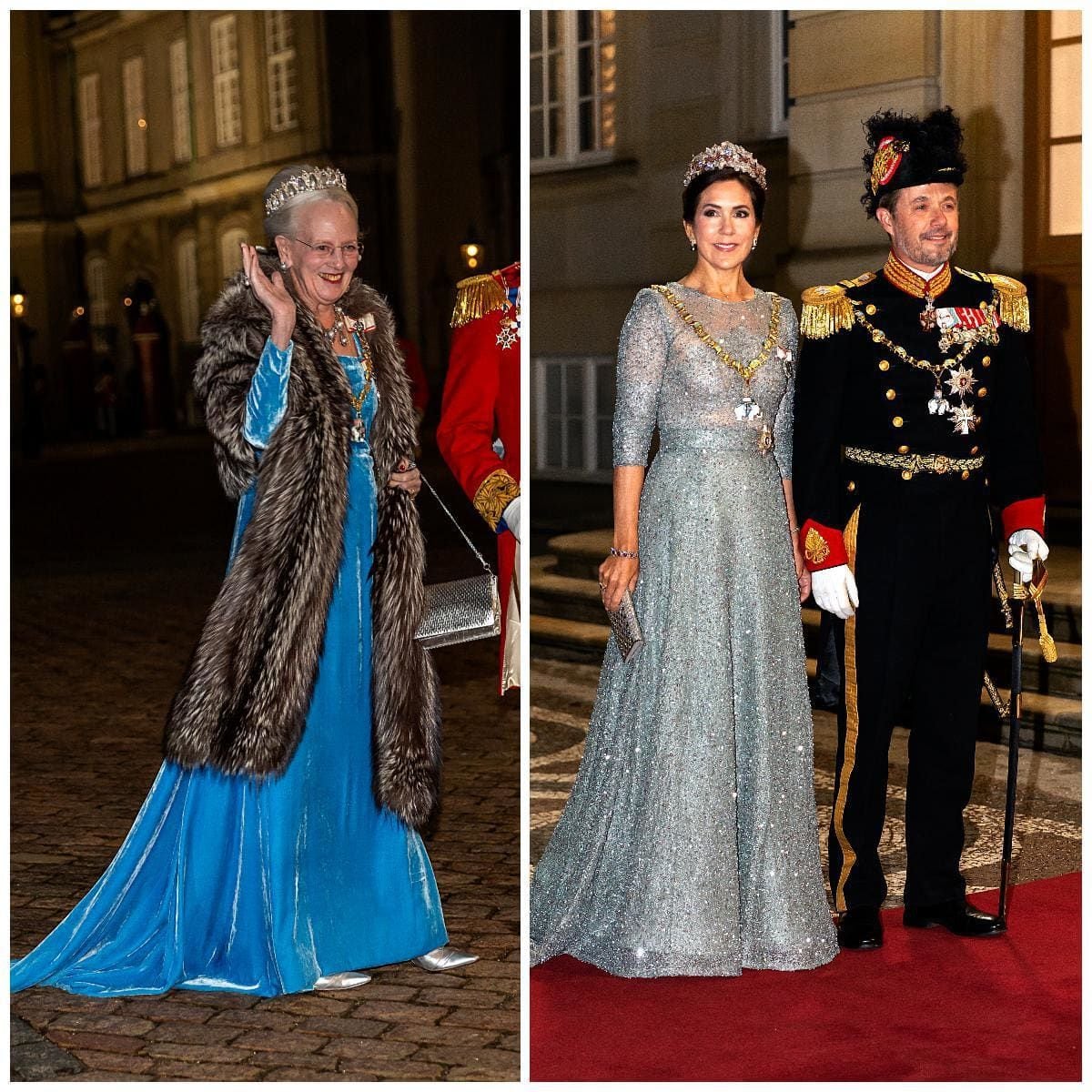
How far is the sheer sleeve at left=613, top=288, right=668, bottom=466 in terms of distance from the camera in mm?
4238

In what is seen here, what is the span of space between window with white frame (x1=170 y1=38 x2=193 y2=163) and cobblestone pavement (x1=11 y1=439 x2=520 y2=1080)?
677cm

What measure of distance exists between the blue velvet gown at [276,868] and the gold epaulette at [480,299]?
621 millimetres

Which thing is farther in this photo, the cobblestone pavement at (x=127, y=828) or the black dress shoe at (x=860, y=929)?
the black dress shoe at (x=860, y=929)

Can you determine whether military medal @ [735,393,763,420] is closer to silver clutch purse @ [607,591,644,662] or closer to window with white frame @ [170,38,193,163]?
silver clutch purse @ [607,591,644,662]

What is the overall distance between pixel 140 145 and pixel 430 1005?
1820 cm

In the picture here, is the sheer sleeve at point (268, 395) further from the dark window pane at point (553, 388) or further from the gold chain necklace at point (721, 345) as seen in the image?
the dark window pane at point (553, 388)

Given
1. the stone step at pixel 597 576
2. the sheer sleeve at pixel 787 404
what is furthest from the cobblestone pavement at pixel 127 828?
the sheer sleeve at pixel 787 404

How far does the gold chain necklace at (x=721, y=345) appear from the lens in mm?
4219

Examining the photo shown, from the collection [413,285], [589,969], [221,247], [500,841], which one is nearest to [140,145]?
[221,247]

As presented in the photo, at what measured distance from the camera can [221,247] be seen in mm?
20641

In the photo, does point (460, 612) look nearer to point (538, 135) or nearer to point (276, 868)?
point (276, 868)

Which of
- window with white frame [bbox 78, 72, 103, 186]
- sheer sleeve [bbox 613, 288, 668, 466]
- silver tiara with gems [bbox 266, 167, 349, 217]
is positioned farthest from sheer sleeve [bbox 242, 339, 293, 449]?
window with white frame [bbox 78, 72, 103, 186]

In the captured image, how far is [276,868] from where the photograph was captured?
159 inches

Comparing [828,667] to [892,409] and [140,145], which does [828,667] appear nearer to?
[892,409]
